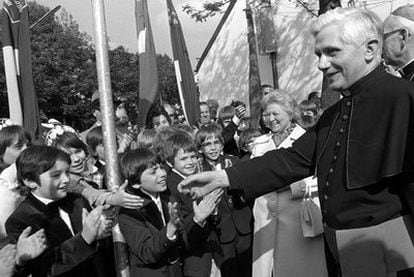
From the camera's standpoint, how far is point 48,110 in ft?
125

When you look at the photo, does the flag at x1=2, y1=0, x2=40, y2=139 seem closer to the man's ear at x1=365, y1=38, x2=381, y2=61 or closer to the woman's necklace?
the woman's necklace

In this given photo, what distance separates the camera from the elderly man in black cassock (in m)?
2.52

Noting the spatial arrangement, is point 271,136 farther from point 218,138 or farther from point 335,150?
point 335,150

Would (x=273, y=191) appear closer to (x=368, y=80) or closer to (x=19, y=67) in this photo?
(x=368, y=80)

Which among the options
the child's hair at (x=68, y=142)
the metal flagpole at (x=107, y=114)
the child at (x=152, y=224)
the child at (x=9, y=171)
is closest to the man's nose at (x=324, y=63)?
the metal flagpole at (x=107, y=114)

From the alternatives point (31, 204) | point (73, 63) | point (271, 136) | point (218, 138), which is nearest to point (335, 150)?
point (31, 204)

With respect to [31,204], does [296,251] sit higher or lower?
lower

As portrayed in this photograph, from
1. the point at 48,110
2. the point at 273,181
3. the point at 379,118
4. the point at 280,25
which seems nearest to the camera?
the point at 379,118

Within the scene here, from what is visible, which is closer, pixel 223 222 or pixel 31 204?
pixel 31 204

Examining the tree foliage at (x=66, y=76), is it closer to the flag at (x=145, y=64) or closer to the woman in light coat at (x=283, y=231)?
the flag at (x=145, y=64)

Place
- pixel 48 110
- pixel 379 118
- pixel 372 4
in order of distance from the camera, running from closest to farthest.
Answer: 1. pixel 379 118
2. pixel 372 4
3. pixel 48 110

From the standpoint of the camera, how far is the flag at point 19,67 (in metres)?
5.25

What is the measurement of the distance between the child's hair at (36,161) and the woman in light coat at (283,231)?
6.32ft

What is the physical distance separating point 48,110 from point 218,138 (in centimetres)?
3460
